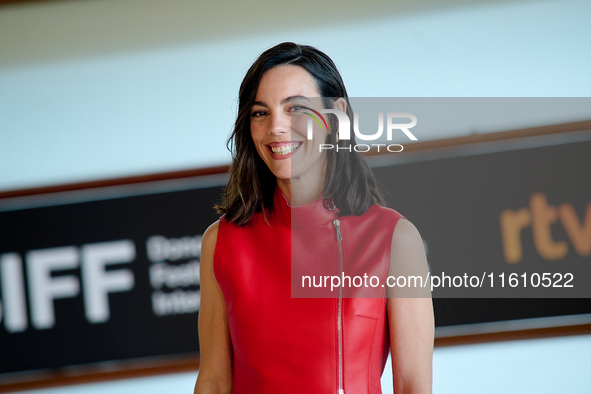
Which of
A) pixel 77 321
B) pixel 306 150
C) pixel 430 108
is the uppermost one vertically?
pixel 430 108

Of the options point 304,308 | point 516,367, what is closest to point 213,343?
point 304,308

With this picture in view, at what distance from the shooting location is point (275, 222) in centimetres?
111

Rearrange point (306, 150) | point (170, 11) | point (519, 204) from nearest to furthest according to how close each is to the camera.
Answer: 1. point (306, 150)
2. point (519, 204)
3. point (170, 11)

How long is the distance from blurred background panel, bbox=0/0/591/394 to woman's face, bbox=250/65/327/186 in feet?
4.22

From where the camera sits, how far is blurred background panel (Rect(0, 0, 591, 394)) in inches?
88.4

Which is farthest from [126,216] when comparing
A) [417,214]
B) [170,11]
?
[417,214]

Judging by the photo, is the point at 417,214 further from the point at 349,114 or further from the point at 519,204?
the point at 349,114

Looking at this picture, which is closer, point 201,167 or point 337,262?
point 337,262

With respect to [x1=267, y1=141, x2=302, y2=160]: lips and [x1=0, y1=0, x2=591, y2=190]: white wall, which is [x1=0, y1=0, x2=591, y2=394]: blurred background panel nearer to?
[x1=0, y1=0, x2=591, y2=190]: white wall

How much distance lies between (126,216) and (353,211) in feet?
4.93

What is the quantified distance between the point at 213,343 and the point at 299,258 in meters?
0.26

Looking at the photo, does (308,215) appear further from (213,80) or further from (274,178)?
(213,80)

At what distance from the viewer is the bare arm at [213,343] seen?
1.07m

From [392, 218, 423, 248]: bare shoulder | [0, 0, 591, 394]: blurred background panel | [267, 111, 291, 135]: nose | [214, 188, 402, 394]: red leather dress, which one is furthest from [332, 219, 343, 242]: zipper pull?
[0, 0, 591, 394]: blurred background panel
